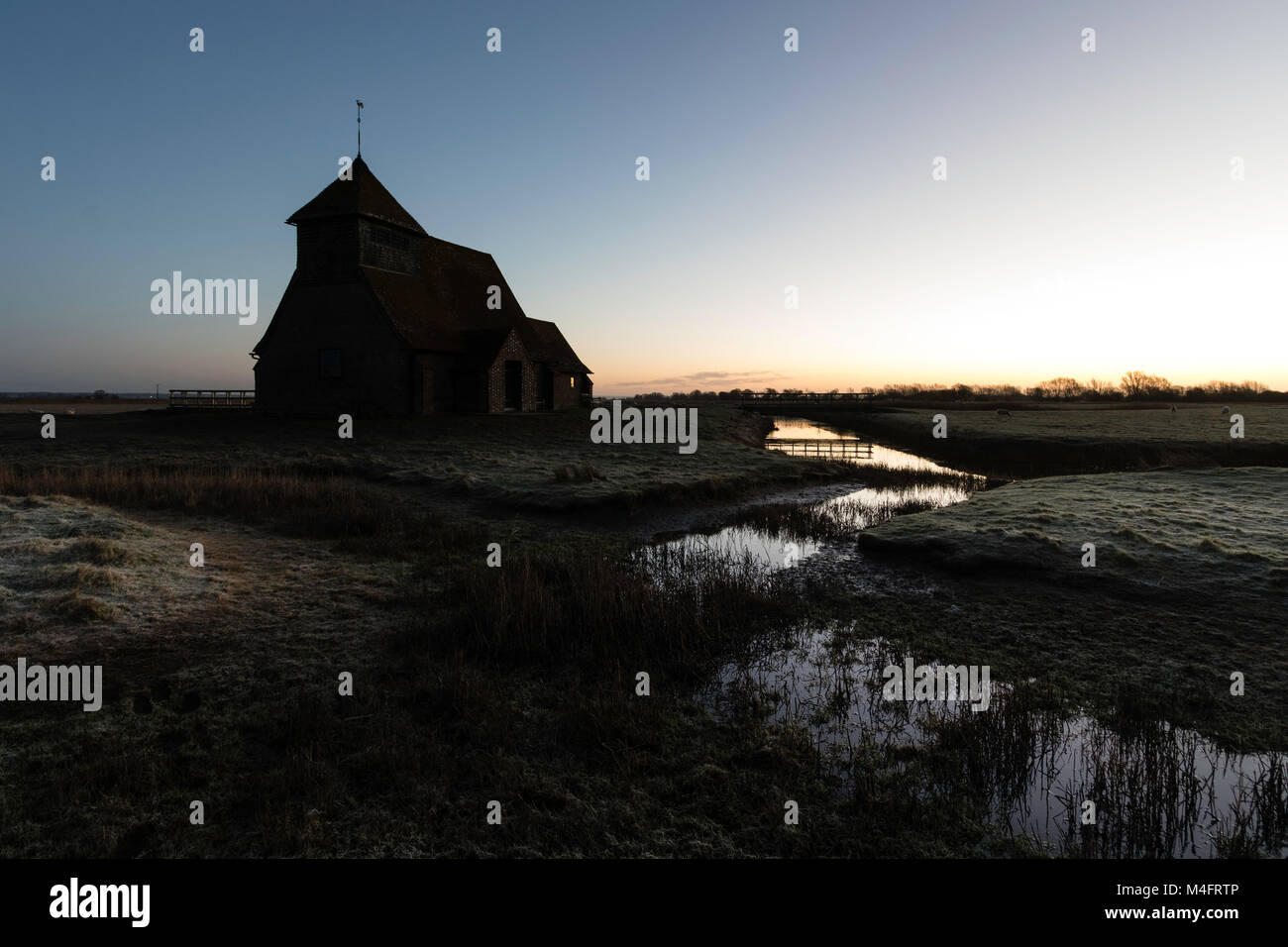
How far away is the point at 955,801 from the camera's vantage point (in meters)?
4.43

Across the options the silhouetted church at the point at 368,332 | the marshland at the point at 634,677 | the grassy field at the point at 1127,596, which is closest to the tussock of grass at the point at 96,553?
the marshland at the point at 634,677

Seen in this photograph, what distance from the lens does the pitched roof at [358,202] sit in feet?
103

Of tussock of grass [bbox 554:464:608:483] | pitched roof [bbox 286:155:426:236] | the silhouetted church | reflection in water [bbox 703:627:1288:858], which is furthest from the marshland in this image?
pitched roof [bbox 286:155:426:236]

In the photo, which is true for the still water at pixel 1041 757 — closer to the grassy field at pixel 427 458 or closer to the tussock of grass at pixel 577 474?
the grassy field at pixel 427 458

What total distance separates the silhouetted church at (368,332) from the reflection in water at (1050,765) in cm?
2965

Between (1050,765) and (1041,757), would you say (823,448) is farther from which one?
(1050,765)

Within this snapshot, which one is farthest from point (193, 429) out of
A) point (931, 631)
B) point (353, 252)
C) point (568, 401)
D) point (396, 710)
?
point (931, 631)

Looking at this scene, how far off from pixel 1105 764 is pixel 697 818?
11.2ft

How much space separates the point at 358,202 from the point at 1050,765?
3604cm

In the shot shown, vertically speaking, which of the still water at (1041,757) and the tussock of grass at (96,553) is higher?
the tussock of grass at (96,553)

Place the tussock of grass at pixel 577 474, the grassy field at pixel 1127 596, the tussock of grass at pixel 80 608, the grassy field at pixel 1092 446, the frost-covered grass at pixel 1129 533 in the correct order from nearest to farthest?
1. the grassy field at pixel 1127 596
2. the tussock of grass at pixel 80 608
3. the frost-covered grass at pixel 1129 533
4. the tussock of grass at pixel 577 474
5. the grassy field at pixel 1092 446

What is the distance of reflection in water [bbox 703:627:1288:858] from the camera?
4.15 meters

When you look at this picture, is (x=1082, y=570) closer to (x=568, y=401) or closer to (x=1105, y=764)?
(x=1105, y=764)
